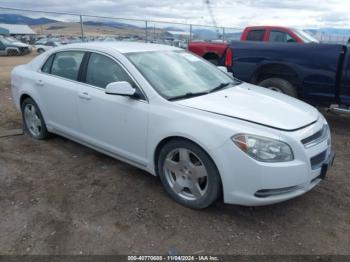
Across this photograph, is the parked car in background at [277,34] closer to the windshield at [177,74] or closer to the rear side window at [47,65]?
the windshield at [177,74]

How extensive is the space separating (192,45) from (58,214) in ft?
27.0

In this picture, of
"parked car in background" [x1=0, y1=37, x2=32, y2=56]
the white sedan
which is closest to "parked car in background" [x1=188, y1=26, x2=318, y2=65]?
the white sedan

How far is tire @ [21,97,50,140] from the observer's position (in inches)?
206

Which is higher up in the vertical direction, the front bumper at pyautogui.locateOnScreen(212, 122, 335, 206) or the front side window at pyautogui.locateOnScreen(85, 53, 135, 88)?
the front side window at pyautogui.locateOnScreen(85, 53, 135, 88)

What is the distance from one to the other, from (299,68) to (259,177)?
3.98 m

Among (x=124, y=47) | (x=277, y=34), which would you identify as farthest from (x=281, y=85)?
(x=277, y=34)

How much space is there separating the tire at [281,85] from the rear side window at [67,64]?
3.71 m

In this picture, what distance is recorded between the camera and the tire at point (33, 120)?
5.22 metres

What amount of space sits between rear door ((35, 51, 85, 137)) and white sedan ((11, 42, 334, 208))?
0.01 meters

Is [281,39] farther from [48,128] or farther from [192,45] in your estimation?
[48,128]

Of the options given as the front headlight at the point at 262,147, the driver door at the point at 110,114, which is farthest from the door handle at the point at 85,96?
the front headlight at the point at 262,147

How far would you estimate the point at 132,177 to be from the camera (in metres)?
4.18

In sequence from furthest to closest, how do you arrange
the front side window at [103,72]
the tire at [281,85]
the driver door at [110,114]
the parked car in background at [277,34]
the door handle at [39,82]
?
the parked car in background at [277,34], the tire at [281,85], the door handle at [39,82], the front side window at [103,72], the driver door at [110,114]

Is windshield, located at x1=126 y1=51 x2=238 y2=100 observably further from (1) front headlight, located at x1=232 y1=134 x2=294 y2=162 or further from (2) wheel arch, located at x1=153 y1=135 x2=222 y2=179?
(1) front headlight, located at x1=232 y1=134 x2=294 y2=162
